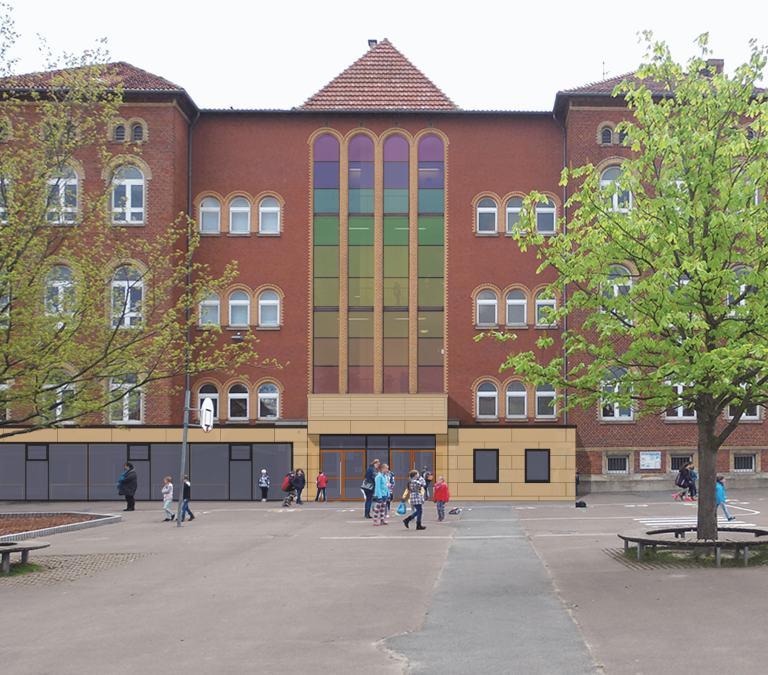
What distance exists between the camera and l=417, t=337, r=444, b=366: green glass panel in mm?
35656

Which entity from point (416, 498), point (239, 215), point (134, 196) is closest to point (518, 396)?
point (239, 215)

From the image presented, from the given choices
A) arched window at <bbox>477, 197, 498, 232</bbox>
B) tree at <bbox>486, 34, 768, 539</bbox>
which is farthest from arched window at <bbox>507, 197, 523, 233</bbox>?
tree at <bbox>486, 34, 768, 539</bbox>

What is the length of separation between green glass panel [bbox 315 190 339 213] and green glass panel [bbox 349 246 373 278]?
1832 millimetres

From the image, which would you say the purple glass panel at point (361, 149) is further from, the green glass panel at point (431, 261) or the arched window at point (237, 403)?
the arched window at point (237, 403)

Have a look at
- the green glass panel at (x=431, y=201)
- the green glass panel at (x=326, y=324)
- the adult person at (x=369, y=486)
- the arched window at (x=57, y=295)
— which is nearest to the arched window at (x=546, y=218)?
the green glass panel at (x=431, y=201)

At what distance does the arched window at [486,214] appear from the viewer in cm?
3581

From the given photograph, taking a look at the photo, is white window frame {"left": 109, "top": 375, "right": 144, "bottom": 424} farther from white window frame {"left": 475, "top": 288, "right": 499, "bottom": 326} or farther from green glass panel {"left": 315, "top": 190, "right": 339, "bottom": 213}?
white window frame {"left": 475, "top": 288, "right": 499, "bottom": 326}

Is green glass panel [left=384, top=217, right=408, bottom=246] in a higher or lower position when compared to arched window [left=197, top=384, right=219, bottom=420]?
higher

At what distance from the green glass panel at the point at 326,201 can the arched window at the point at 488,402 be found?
31.8 feet

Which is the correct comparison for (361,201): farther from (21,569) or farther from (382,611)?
(382,611)

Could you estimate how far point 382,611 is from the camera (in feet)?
33.3

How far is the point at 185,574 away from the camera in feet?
44.6

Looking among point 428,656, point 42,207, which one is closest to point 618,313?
point 428,656

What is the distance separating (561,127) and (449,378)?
454 inches
